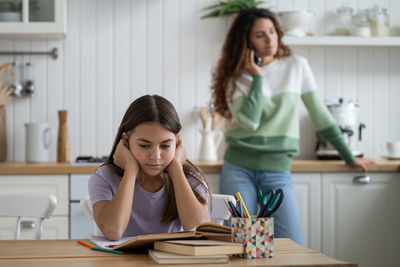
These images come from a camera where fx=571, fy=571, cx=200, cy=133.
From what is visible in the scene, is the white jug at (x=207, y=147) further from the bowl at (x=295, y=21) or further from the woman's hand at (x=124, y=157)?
the woman's hand at (x=124, y=157)

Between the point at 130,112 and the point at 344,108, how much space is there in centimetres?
188

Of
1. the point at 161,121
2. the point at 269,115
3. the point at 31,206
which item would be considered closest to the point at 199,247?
the point at 161,121

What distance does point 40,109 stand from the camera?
3.36 m

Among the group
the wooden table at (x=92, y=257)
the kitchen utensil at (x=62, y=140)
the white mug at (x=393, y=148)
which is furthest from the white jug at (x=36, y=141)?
the white mug at (x=393, y=148)

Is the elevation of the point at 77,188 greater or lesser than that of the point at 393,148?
lesser

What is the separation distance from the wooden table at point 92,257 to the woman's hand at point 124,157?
0.32 meters

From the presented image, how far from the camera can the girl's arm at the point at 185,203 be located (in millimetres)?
1620

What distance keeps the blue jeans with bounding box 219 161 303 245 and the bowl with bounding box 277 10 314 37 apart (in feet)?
3.69

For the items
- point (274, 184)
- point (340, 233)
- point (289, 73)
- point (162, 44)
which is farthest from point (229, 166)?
point (162, 44)

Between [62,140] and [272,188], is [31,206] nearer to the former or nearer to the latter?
[272,188]

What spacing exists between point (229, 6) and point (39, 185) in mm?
1483

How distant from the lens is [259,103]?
8.05ft

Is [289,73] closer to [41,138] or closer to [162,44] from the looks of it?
[162,44]

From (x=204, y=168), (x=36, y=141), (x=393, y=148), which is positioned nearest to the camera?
(x=204, y=168)
